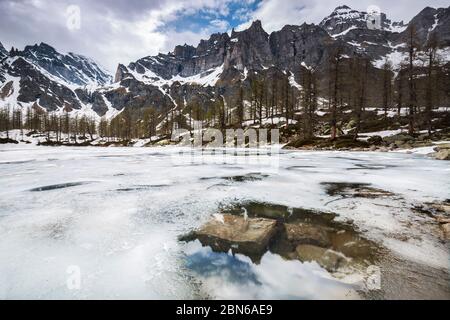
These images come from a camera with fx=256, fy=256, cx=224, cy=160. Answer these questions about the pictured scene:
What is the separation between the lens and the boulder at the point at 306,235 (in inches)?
144

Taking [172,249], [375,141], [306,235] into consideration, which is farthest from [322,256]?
[375,141]

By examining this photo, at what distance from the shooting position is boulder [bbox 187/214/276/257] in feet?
11.6

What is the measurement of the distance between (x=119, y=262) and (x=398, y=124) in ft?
138

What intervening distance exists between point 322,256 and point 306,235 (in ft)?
1.73

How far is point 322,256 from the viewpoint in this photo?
10.8ft

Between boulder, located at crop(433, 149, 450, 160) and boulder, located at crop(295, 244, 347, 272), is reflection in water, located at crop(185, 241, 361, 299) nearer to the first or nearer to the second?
boulder, located at crop(295, 244, 347, 272)

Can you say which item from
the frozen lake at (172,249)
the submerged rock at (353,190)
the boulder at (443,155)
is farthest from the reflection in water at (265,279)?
the boulder at (443,155)

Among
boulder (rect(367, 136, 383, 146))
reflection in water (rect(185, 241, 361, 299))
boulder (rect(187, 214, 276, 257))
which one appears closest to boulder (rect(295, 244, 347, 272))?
reflection in water (rect(185, 241, 361, 299))

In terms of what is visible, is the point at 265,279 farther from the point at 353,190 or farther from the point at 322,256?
the point at 353,190

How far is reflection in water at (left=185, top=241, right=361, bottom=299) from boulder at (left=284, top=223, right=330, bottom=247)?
1.86ft

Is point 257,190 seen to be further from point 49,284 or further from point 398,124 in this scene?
point 398,124

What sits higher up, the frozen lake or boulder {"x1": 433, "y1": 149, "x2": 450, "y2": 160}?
boulder {"x1": 433, "y1": 149, "x2": 450, "y2": 160}

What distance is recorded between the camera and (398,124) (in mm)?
36000
